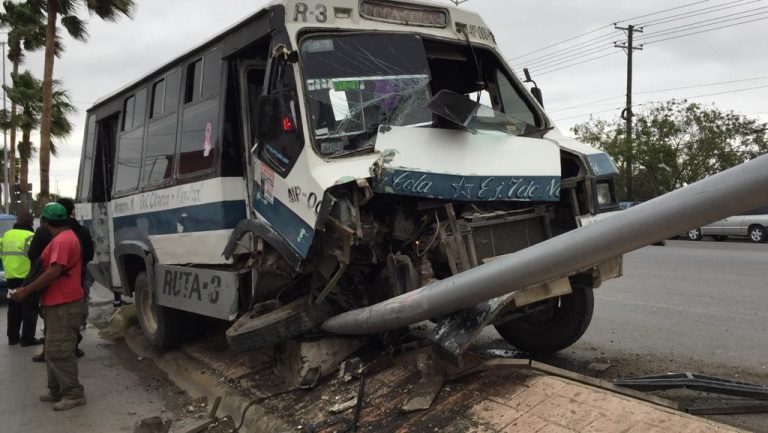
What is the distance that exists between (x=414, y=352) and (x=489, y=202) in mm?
1181

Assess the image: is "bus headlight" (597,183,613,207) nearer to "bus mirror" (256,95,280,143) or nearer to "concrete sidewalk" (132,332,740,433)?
"concrete sidewalk" (132,332,740,433)

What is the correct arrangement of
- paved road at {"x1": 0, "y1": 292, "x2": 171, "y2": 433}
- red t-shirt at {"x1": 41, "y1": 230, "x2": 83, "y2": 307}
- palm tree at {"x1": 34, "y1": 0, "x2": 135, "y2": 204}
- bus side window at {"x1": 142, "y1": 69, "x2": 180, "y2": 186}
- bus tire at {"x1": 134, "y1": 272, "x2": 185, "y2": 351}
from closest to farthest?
paved road at {"x1": 0, "y1": 292, "x2": 171, "y2": 433} < red t-shirt at {"x1": 41, "y1": 230, "x2": 83, "y2": 307} < bus side window at {"x1": 142, "y1": 69, "x2": 180, "y2": 186} < bus tire at {"x1": 134, "y1": 272, "x2": 185, "y2": 351} < palm tree at {"x1": 34, "y1": 0, "x2": 135, "y2": 204}

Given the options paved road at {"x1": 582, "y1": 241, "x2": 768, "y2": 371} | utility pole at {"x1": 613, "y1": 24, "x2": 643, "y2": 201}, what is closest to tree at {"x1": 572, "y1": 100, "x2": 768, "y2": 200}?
utility pole at {"x1": 613, "y1": 24, "x2": 643, "y2": 201}

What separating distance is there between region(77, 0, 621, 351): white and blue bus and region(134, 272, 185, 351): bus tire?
25.9 inches

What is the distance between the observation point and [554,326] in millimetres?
5410

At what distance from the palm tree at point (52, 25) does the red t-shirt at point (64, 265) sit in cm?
1512

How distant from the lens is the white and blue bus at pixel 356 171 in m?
3.92

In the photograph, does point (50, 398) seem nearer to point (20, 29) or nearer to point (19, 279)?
point (19, 279)

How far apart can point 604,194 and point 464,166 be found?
114 centimetres

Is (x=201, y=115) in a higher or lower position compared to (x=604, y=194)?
higher

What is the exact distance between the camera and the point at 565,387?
3.53m

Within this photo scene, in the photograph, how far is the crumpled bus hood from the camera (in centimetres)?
372

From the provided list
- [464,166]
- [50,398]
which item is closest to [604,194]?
[464,166]

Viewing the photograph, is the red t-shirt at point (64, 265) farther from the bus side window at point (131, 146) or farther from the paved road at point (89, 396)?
the bus side window at point (131, 146)
